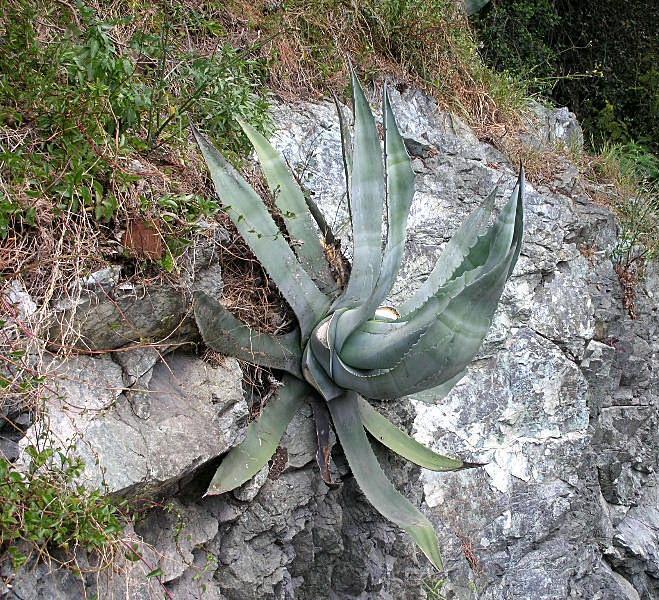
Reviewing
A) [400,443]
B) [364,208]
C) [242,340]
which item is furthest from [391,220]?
[400,443]

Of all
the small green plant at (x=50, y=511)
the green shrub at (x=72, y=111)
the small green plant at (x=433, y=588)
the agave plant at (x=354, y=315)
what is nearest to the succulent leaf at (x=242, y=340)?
the agave plant at (x=354, y=315)

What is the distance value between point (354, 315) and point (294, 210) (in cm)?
49

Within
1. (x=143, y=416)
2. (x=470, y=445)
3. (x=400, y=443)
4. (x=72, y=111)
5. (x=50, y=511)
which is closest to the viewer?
(x=50, y=511)

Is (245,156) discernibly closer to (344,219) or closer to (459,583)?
(344,219)

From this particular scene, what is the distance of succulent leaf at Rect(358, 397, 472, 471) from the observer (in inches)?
92.0

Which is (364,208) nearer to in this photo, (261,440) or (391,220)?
(391,220)

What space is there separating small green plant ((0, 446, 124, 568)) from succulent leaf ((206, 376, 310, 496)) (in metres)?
0.41

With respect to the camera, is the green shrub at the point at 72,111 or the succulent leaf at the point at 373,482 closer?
the green shrub at the point at 72,111

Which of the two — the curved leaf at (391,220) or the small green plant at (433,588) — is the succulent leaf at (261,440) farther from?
the small green plant at (433,588)

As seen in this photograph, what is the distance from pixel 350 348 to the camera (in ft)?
7.04

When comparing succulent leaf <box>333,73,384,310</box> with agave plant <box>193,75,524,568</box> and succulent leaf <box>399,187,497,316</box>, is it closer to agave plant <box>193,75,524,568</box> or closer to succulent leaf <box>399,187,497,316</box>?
agave plant <box>193,75,524,568</box>

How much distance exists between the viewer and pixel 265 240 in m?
2.29

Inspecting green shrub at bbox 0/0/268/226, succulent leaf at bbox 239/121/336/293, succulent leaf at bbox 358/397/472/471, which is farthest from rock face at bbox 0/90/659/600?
green shrub at bbox 0/0/268/226

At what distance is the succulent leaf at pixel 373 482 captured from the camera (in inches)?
86.0
